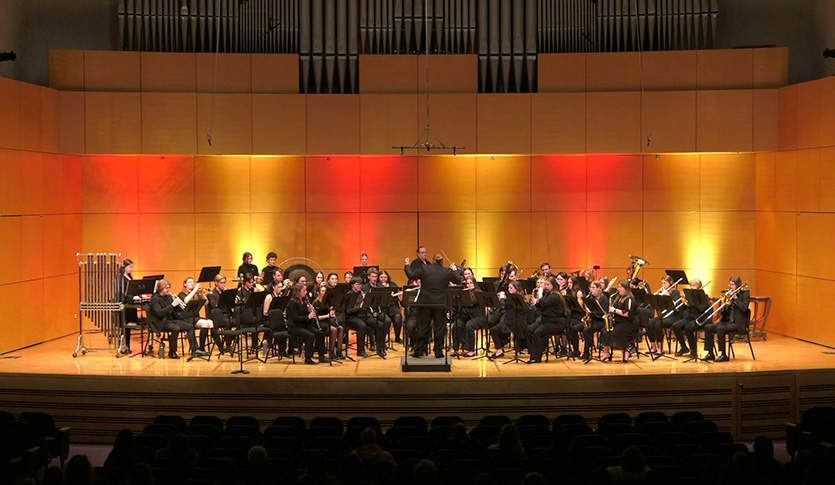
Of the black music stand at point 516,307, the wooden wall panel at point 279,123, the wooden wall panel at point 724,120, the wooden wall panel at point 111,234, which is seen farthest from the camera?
the wooden wall panel at point 111,234

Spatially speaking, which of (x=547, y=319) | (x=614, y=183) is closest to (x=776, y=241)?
(x=614, y=183)

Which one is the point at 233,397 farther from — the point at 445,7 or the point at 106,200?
the point at 445,7

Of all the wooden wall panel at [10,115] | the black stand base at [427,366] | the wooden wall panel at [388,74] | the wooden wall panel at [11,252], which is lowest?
the black stand base at [427,366]

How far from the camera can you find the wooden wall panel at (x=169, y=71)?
1582 cm

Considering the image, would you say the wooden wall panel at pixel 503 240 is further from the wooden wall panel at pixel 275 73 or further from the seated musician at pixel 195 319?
the seated musician at pixel 195 319

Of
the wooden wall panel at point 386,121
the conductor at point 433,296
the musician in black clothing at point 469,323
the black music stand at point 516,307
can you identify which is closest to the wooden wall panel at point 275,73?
the wooden wall panel at point 386,121

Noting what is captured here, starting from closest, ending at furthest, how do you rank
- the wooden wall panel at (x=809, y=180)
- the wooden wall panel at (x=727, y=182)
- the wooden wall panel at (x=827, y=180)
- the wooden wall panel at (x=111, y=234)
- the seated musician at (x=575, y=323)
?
the seated musician at (x=575, y=323) < the wooden wall panel at (x=827, y=180) < the wooden wall panel at (x=809, y=180) < the wooden wall panel at (x=111, y=234) < the wooden wall panel at (x=727, y=182)

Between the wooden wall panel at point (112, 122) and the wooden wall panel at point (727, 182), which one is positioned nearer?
the wooden wall panel at point (112, 122)

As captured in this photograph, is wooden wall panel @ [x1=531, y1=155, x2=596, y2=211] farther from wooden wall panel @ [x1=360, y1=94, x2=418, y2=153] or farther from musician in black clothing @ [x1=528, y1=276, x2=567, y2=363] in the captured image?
musician in black clothing @ [x1=528, y1=276, x2=567, y2=363]

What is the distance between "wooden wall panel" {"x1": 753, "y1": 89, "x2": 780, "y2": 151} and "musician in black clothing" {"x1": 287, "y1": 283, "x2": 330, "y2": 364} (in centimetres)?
850

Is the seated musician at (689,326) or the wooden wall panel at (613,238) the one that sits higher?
the wooden wall panel at (613,238)

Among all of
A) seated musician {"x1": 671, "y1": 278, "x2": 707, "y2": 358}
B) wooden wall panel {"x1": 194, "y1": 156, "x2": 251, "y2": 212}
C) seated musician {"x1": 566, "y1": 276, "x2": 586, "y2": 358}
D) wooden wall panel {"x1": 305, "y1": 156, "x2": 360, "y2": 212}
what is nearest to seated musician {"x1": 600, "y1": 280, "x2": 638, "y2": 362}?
seated musician {"x1": 566, "y1": 276, "x2": 586, "y2": 358}

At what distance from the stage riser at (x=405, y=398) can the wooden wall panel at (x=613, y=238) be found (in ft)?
19.6

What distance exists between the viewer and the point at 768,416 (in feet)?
36.0
